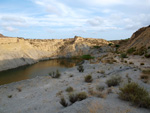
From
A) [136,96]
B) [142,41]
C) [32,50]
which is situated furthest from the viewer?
[32,50]

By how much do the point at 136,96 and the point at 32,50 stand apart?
143 feet

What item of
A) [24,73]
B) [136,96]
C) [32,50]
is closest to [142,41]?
[24,73]

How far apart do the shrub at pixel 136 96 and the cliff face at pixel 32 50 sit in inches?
1149

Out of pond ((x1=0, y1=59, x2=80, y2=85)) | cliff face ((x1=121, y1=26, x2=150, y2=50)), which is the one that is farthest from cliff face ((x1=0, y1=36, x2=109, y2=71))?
cliff face ((x1=121, y1=26, x2=150, y2=50))

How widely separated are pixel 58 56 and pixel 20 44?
15.7 meters

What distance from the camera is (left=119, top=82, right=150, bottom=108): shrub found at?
405cm

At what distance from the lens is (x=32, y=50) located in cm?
4416

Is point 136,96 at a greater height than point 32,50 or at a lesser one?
greater

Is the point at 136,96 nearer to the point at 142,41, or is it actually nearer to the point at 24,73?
the point at 24,73

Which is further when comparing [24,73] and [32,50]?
[32,50]

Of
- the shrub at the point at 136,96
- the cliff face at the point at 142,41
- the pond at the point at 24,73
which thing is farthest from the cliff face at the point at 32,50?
the shrub at the point at 136,96

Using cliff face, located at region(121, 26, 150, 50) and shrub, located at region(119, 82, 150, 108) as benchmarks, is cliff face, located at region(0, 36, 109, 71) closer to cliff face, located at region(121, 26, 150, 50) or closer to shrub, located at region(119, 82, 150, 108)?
cliff face, located at region(121, 26, 150, 50)

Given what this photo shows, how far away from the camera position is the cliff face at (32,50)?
3200cm

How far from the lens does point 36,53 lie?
45406mm
